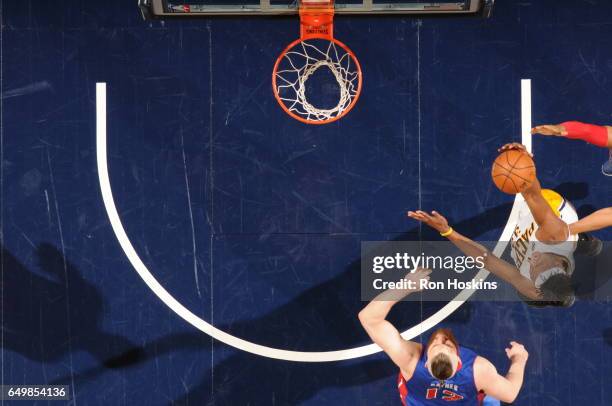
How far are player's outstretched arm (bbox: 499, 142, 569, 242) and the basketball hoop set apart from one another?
6.29 ft

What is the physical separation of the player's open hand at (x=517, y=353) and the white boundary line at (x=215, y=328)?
780 mm

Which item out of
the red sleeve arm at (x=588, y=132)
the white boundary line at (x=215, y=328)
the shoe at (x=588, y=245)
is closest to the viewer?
the red sleeve arm at (x=588, y=132)

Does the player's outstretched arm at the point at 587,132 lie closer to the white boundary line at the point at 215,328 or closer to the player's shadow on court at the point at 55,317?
the white boundary line at the point at 215,328

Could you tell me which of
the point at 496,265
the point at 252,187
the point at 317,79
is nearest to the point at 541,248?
the point at 496,265

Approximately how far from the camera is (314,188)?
8.79 m

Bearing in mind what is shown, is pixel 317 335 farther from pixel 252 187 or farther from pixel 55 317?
pixel 55 317

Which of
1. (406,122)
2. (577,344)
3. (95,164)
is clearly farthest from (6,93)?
(577,344)

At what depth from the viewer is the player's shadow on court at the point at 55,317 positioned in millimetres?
8727

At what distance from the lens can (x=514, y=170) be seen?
7488 mm

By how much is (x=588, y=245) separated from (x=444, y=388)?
2175mm

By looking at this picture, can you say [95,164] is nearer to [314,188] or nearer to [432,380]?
[314,188]

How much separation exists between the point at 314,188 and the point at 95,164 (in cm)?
230

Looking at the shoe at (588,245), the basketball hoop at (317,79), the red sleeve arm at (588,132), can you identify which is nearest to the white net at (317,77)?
the basketball hoop at (317,79)

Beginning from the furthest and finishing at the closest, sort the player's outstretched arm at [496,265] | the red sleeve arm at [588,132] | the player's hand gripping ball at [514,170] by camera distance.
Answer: the player's outstretched arm at [496,265]
the red sleeve arm at [588,132]
the player's hand gripping ball at [514,170]
